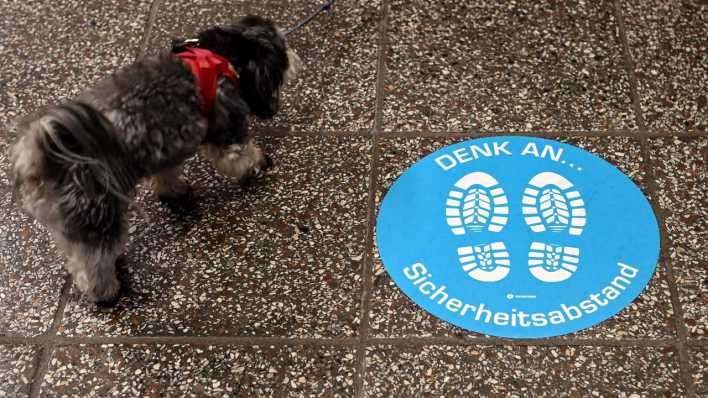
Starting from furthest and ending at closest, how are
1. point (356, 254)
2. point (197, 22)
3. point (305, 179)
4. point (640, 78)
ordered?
point (197, 22) < point (640, 78) < point (305, 179) < point (356, 254)

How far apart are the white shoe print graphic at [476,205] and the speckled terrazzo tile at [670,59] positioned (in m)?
1.09

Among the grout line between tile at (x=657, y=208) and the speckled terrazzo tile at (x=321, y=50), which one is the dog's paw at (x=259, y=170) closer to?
the speckled terrazzo tile at (x=321, y=50)

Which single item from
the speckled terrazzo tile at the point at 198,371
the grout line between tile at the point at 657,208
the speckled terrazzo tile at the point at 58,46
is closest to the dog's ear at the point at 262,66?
the speckled terrazzo tile at the point at 198,371

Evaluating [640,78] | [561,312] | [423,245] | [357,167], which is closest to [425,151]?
[357,167]

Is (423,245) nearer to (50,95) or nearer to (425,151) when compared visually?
(425,151)

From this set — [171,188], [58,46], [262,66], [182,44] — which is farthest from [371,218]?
[58,46]

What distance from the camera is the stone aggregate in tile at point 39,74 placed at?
3.47 m

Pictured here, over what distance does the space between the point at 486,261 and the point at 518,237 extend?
0.72 feet

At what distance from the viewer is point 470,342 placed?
3172mm

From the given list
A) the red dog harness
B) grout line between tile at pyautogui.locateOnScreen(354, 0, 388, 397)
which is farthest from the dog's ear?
grout line between tile at pyautogui.locateOnScreen(354, 0, 388, 397)

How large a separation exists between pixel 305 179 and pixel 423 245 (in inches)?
31.1

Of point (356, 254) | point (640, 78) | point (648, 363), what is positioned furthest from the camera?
point (640, 78)

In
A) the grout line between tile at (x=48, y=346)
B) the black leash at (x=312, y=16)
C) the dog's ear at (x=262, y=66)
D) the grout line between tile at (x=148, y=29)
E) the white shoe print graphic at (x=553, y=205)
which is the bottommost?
the grout line between tile at (x=48, y=346)

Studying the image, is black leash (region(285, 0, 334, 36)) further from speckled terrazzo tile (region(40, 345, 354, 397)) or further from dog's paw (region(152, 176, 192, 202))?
speckled terrazzo tile (region(40, 345, 354, 397))
